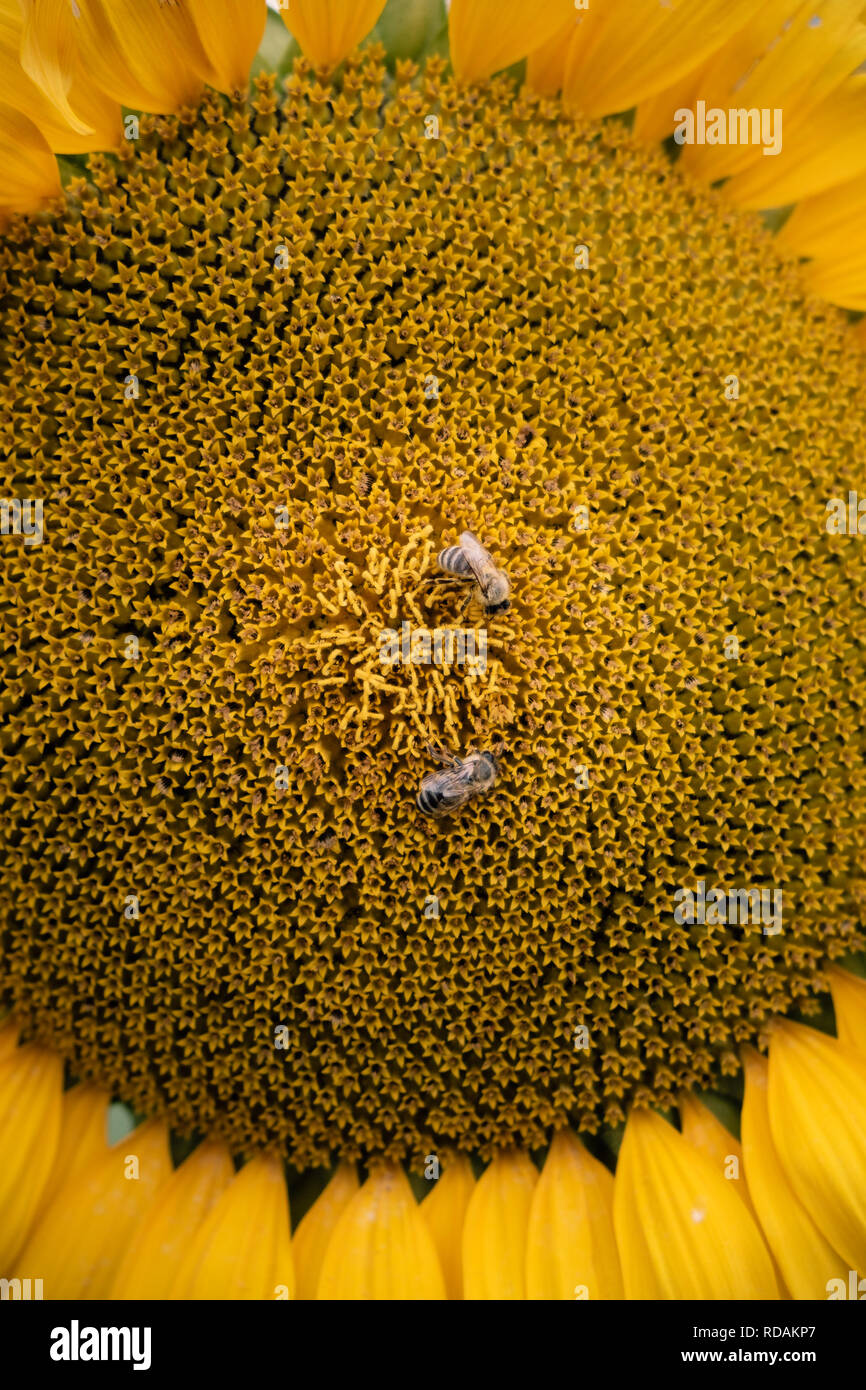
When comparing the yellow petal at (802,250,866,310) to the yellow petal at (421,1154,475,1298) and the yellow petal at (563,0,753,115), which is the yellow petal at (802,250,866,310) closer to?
the yellow petal at (563,0,753,115)

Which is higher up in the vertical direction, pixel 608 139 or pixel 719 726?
pixel 608 139

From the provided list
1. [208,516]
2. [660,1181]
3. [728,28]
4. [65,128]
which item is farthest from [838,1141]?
[65,128]

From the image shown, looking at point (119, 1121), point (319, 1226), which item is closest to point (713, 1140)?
point (319, 1226)

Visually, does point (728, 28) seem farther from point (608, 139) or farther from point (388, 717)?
point (388, 717)

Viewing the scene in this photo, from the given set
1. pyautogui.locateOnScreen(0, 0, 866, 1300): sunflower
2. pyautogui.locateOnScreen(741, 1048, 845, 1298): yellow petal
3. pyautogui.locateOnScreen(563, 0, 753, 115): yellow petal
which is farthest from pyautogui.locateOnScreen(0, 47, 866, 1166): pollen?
pyautogui.locateOnScreen(741, 1048, 845, 1298): yellow petal

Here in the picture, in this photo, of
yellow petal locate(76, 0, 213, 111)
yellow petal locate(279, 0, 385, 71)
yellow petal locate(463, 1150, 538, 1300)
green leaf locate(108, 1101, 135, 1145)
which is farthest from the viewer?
green leaf locate(108, 1101, 135, 1145)
